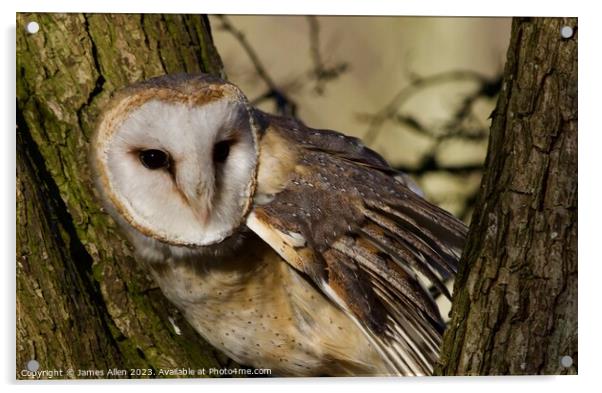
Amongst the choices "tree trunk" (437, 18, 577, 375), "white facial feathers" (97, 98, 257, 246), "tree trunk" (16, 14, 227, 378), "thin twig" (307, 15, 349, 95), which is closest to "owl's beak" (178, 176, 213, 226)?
"white facial feathers" (97, 98, 257, 246)

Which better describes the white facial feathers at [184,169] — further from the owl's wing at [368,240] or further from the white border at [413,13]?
the white border at [413,13]

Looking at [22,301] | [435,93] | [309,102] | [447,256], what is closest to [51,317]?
[22,301]

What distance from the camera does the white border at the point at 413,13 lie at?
1.79 m

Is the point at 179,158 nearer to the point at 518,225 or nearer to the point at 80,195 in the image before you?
the point at 80,195

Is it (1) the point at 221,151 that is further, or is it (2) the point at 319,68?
(2) the point at 319,68

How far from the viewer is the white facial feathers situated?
5.20 ft

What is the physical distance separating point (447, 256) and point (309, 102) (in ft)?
1.58

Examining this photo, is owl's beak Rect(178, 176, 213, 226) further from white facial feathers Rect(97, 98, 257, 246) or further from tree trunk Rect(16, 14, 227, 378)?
tree trunk Rect(16, 14, 227, 378)

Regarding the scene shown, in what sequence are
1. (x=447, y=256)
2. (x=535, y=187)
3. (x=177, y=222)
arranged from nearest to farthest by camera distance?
(x=535, y=187)
(x=177, y=222)
(x=447, y=256)

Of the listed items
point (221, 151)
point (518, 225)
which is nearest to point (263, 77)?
point (221, 151)

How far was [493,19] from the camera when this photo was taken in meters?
1.90

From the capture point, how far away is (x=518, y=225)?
1.49m

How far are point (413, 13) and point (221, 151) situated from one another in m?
0.61
